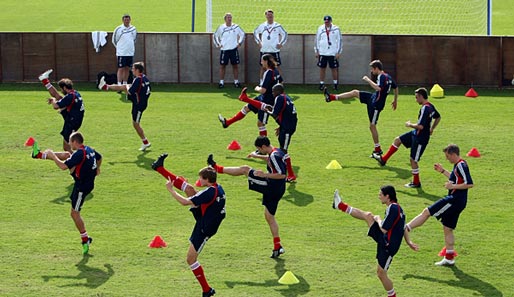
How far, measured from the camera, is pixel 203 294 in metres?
14.9

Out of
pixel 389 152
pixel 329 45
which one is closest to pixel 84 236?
pixel 389 152

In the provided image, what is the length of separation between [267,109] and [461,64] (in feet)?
36.6

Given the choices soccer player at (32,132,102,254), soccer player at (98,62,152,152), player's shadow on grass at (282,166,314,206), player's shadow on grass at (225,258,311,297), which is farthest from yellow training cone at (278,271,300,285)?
soccer player at (98,62,152,152)

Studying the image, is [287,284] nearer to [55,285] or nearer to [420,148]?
[55,285]

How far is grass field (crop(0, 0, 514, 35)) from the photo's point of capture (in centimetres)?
3816

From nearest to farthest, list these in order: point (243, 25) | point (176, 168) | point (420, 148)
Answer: point (420, 148) → point (176, 168) → point (243, 25)

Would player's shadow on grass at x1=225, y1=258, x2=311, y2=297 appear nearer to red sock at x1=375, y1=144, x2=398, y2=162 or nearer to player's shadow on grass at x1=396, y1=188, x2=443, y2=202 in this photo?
player's shadow on grass at x1=396, y1=188, x2=443, y2=202

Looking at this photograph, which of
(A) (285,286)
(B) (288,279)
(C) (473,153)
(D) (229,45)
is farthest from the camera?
(D) (229,45)

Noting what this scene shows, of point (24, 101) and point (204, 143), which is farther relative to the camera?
point (24, 101)

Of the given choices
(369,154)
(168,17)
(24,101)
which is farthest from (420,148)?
(168,17)

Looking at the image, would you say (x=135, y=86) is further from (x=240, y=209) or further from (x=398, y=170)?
(x=398, y=170)

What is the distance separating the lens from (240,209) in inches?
755

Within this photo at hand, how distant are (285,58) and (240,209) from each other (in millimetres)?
12686

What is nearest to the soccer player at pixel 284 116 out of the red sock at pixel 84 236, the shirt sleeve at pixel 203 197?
the red sock at pixel 84 236
